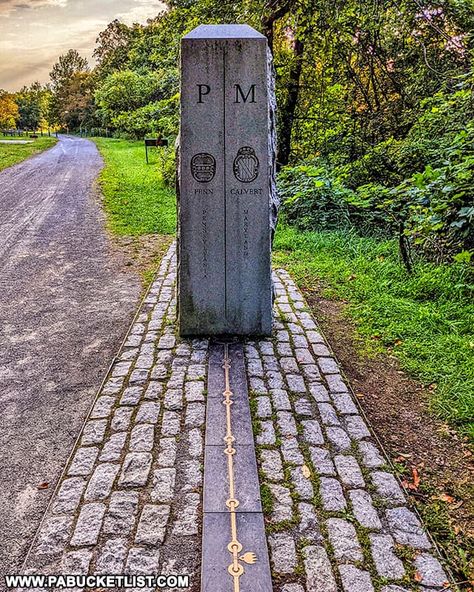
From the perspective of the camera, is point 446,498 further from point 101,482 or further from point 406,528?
point 101,482

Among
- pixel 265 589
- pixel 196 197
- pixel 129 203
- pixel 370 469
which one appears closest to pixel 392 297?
pixel 196 197

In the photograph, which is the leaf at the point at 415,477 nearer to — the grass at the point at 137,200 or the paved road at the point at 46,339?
the paved road at the point at 46,339

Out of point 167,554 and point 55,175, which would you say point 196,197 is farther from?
point 55,175

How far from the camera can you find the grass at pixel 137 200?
9551 mm

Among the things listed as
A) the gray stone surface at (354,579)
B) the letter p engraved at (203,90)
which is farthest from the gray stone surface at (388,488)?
the letter p engraved at (203,90)

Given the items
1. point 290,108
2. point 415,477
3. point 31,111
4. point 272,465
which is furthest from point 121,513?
point 31,111

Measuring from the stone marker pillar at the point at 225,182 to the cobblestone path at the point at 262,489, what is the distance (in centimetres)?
60

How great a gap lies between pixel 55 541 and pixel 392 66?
9869 mm

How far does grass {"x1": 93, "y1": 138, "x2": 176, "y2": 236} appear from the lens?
9551mm

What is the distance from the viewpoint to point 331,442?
3162mm

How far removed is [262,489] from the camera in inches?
107

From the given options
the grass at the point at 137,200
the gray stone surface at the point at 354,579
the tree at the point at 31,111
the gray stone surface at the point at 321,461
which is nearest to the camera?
the gray stone surface at the point at 354,579

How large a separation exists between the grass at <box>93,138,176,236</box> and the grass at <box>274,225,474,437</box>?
9.03ft

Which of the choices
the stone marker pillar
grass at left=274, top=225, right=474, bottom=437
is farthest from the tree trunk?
the stone marker pillar
